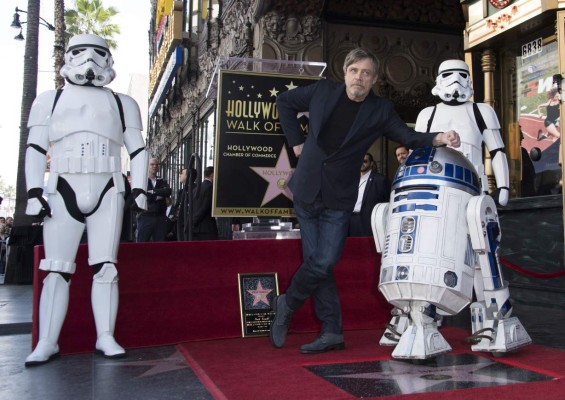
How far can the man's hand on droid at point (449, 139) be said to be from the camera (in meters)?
3.40

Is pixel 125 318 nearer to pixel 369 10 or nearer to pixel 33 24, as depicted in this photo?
pixel 369 10

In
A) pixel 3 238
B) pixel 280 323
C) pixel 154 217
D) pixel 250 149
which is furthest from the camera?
pixel 3 238

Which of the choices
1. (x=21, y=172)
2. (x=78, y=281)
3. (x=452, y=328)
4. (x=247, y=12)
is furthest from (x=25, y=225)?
(x=452, y=328)

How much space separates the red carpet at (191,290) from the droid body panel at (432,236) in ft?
4.29

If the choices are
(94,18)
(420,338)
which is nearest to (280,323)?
(420,338)

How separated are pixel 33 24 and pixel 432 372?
10.9 metres

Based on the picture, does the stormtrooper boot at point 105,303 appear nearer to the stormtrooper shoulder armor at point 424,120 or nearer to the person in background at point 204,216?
the stormtrooper shoulder armor at point 424,120

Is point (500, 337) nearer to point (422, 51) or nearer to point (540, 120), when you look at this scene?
point (540, 120)

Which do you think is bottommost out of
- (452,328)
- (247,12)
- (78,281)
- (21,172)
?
(452,328)

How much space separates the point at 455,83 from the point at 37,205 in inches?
122

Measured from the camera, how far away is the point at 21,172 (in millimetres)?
11008

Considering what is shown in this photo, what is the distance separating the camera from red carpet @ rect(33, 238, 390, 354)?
161 inches

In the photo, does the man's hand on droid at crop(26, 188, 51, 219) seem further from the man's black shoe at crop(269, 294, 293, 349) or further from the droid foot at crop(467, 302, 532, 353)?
the droid foot at crop(467, 302, 532, 353)

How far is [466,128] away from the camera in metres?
4.43
